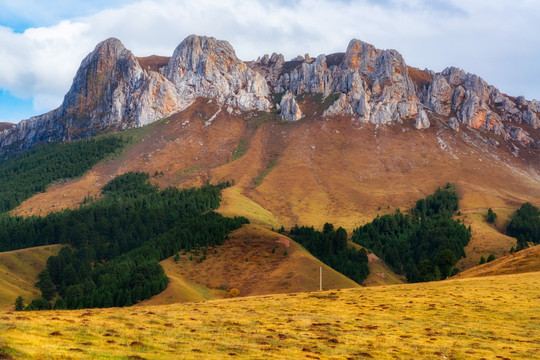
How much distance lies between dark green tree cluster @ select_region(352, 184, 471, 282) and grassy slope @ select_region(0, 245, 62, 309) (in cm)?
11691

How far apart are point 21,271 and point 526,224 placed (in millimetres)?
196122

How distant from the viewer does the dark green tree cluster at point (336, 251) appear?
408 feet

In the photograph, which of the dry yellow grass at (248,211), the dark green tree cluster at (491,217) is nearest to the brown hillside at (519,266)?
the dry yellow grass at (248,211)

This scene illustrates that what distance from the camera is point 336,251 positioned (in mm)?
138000

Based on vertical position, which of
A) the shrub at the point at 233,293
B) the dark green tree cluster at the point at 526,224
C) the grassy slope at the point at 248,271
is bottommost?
the shrub at the point at 233,293

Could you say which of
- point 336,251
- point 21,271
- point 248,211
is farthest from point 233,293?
point 248,211

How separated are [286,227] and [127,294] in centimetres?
9371

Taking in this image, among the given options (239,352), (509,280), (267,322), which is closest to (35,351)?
(239,352)

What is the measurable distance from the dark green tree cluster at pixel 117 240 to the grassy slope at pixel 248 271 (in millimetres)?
6049

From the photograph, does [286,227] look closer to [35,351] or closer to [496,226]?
[496,226]

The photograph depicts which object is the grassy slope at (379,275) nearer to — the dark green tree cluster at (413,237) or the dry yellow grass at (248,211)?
the dark green tree cluster at (413,237)

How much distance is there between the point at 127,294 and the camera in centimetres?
9694

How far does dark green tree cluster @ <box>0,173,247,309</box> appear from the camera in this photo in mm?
103188

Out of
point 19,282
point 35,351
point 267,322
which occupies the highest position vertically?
point 35,351
